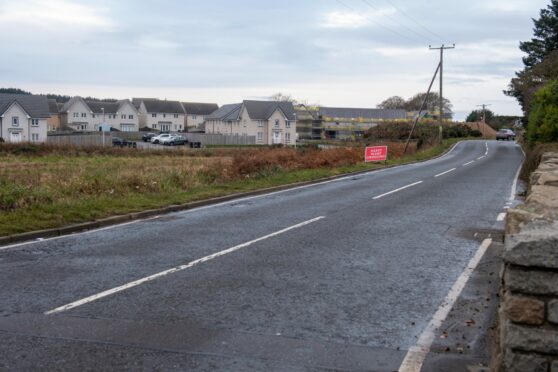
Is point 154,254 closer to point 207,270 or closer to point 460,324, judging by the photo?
point 207,270

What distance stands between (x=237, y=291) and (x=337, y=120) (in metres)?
116

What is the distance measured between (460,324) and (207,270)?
371cm

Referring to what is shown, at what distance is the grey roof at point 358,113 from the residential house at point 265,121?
2618 centimetres

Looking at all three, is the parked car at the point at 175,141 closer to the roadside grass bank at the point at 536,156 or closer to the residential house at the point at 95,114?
the residential house at the point at 95,114

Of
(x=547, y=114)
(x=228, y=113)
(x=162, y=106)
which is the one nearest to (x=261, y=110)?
(x=228, y=113)

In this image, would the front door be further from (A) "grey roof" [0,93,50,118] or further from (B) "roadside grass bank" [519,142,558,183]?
(B) "roadside grass bank" [519,142,558,183]

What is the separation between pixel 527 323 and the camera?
12.9ft

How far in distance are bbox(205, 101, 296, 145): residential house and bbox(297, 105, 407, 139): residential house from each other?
65.8ft

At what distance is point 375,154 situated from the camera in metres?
37.3

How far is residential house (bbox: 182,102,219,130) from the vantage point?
131125 mm

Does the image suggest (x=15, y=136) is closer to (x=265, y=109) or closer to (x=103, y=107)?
(x=265, y=109)

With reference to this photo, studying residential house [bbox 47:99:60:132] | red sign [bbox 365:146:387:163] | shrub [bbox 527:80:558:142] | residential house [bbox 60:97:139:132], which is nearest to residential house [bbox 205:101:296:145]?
residential house [bbox 60:97:139:132]

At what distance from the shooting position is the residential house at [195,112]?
131m

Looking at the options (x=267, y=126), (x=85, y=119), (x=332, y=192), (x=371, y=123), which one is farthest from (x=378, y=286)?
(x=85, y=119)
